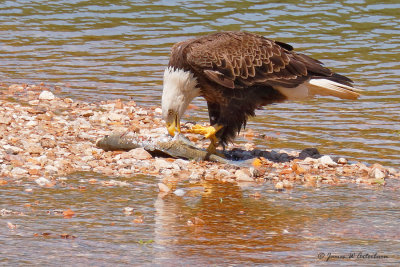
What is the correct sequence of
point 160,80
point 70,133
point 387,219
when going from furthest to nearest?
point 160,80 → point 70,133 → point 387,219

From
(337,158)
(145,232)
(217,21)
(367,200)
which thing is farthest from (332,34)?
(145,232)

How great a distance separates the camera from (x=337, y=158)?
317 inches

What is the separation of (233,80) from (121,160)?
1.41 m

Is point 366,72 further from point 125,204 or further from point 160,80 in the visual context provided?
point 125,204

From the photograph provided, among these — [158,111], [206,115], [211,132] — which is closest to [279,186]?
[211,132]

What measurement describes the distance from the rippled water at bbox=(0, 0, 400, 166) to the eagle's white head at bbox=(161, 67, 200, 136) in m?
1.33

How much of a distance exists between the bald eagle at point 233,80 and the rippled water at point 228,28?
0.71 metres

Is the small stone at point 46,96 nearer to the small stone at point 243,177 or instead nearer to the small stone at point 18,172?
the small stone at point 18,172

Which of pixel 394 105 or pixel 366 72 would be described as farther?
pixel 366 72

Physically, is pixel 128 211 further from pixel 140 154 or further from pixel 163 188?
pixel 140 154

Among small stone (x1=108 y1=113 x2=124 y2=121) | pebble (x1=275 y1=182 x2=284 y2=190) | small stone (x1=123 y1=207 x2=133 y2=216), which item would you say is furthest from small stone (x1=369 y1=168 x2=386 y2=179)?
small stone (x1=108 y1=113 x2=124 y2=121)

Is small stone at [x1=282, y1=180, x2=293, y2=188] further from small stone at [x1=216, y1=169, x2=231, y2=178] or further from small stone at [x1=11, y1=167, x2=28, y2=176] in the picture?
small stone at [x1=11, y1=167, x2=28, y2=176]

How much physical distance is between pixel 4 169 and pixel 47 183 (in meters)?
0.56

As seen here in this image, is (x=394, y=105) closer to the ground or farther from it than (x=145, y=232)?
closer to the ground
